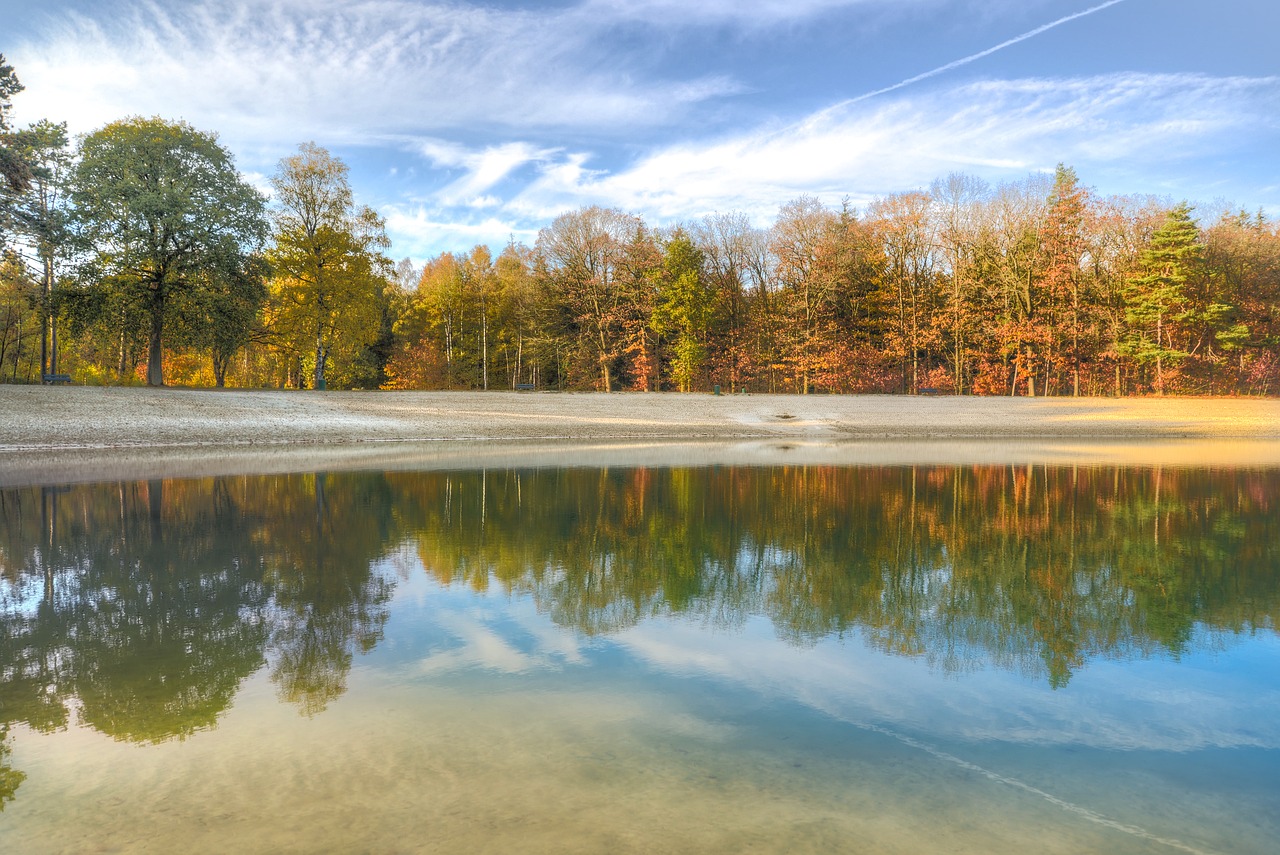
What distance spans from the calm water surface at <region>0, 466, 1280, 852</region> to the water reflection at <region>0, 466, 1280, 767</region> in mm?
44

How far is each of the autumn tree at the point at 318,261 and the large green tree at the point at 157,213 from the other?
3.82 meters

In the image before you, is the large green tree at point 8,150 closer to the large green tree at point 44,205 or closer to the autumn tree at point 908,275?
the large green tree at point 44,205

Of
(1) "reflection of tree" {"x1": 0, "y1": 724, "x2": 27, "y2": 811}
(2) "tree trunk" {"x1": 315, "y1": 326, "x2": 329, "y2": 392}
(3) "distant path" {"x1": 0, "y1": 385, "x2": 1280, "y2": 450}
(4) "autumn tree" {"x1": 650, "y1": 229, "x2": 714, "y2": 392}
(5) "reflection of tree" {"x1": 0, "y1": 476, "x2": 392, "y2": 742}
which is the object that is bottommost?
(5) "reflection of tree" {"x1": 0, "y1": 476, "x2": 392, "y2": 742}

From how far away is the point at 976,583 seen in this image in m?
6.88

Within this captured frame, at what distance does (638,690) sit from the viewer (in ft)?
14.4

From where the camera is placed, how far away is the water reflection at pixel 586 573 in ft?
16.0

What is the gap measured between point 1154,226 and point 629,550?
186ft

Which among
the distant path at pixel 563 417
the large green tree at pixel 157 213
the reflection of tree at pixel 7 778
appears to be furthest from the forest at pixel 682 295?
the reflection of tree at pixel 7 778

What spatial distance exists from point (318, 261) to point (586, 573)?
41085 mm

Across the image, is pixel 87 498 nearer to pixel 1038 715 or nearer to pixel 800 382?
pixel 1038 715

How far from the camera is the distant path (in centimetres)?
2623

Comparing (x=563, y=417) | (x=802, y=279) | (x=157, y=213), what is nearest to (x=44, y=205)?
(x=157, y=213)

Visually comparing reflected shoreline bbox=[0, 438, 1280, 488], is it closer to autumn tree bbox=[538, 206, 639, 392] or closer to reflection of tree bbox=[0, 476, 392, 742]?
reflection of tree bbox=[0, 476, 392, 742]

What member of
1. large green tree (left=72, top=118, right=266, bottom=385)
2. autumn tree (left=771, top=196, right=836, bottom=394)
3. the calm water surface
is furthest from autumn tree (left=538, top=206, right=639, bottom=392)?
the calm water surface
